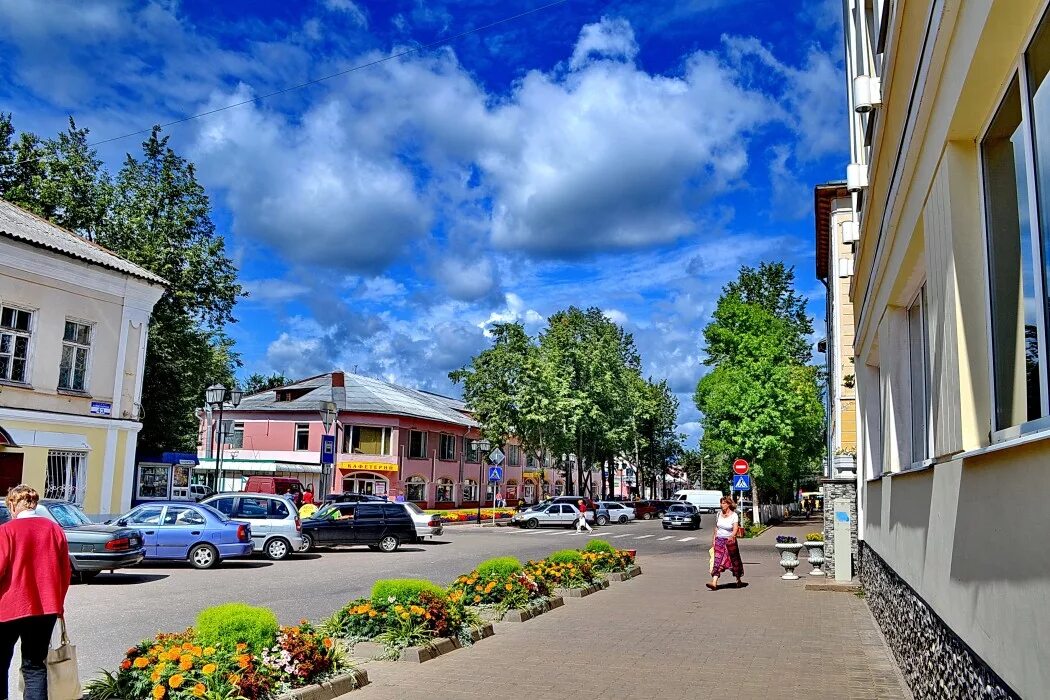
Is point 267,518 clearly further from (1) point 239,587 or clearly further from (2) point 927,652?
(2) point 927,652

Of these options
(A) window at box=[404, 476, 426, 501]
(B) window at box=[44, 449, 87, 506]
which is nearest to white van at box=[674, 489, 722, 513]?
(A) window at box=[404, 476, 426, 501]

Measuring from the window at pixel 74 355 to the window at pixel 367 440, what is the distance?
34.8 metres

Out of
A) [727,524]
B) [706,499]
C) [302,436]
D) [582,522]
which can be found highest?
[302,436]

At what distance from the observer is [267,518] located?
926 inches

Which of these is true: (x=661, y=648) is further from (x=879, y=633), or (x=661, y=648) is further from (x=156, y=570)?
(x=156, y=570)

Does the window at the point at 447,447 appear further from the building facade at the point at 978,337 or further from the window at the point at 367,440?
the building facade at the point at 978,337

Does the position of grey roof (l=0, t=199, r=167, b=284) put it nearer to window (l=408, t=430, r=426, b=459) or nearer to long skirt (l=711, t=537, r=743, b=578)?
long skirt (l=711, t=537, r=743, b=578)

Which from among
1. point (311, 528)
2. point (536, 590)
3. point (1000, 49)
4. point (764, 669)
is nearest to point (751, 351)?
point (311, 528)

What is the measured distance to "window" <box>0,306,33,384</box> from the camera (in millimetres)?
23062

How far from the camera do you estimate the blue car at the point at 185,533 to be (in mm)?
20188

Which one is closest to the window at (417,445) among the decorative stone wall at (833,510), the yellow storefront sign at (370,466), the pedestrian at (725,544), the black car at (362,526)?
the yellow storefront sign at (370,466)

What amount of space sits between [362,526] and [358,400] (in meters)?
35.7

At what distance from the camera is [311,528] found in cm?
2633

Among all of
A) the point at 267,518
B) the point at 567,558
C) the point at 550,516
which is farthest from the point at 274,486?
Result: the point at 567,558
